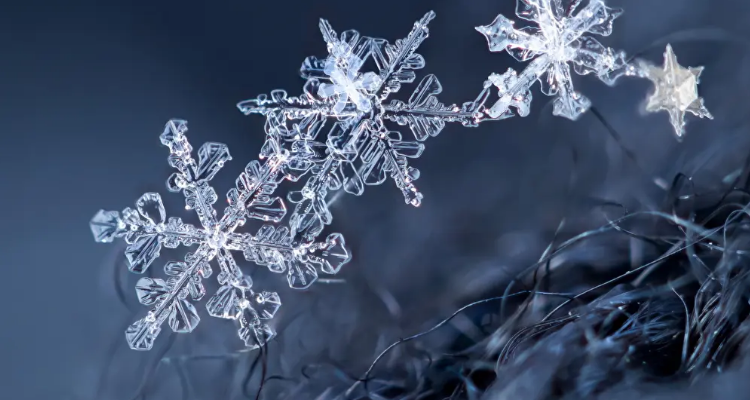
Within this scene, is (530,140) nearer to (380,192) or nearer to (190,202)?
(380,192)

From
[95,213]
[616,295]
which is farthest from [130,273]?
[616,295]

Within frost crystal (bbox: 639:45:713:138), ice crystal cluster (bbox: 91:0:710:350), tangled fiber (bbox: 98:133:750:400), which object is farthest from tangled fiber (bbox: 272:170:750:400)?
ice crystal cluster (bbox: 91:0:710:350)

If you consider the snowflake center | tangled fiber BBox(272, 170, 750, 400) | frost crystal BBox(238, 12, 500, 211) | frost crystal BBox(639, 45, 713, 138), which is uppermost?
frost crystal BBox(238, 12, 500, 211)

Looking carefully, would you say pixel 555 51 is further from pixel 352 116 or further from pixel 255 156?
pixel 255 156

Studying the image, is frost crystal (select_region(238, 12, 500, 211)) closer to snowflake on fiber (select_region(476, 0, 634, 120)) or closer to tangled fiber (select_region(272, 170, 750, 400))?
snowflake on fiber (select_region(476, 0, 634, 120))

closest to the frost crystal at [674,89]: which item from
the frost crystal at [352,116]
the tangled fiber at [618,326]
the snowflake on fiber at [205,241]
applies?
the tangled fiber at [618,326]

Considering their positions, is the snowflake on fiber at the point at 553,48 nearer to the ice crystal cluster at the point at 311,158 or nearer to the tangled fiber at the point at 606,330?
the ice crystal cluster at the point at 311,158
